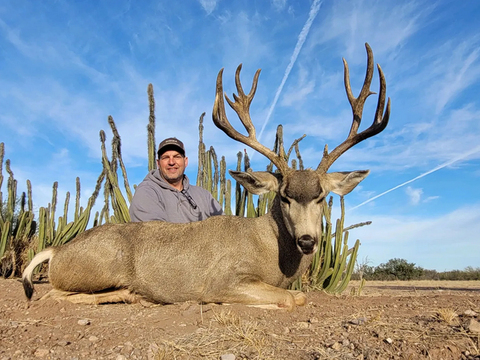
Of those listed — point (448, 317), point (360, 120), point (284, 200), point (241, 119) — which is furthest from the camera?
point (241, 119)

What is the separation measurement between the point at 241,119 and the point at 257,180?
→ 133cm

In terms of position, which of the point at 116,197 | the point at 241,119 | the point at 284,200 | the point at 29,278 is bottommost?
the point at 29,278

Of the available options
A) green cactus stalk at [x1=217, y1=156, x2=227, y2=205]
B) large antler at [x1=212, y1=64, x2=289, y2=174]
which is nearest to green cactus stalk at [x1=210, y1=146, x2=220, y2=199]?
green cactus stalk at [x1=217, y1=156, x2=227, y2=205]

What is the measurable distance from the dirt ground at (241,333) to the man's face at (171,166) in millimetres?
3413

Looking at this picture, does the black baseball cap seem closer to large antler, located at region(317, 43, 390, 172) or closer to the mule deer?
the mule deer

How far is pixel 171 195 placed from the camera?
310 inches

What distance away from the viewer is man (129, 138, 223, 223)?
7.45m

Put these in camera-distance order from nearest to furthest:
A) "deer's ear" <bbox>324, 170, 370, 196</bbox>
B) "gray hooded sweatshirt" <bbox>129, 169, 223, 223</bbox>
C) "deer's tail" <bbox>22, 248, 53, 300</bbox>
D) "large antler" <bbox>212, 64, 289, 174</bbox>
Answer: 1. "deer's tail" <bbox>22, 248, 53, 300</bbox>
2. "deer's ear" <bbox>324, 170, 370, 196</bbox>
3. "large antler" <bbox>212, 64, 289, 174</bbox>
4. "gray hooded sweatshirt" <bbox>129, 169, 223, 223</bbox>

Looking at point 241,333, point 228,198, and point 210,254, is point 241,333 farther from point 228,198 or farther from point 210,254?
point 228,198

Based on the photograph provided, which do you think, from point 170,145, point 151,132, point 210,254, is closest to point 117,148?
point 151,132

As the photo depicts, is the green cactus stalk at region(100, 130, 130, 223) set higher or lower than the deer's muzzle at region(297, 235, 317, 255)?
higher

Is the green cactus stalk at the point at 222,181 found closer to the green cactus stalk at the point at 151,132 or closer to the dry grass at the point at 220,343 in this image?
the green cactus stalk at the point at 151,132

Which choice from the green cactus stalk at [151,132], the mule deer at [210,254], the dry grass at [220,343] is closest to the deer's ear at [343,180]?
the mule deer at [210,254]

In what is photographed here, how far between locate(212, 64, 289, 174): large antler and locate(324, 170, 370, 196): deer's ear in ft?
2.14
